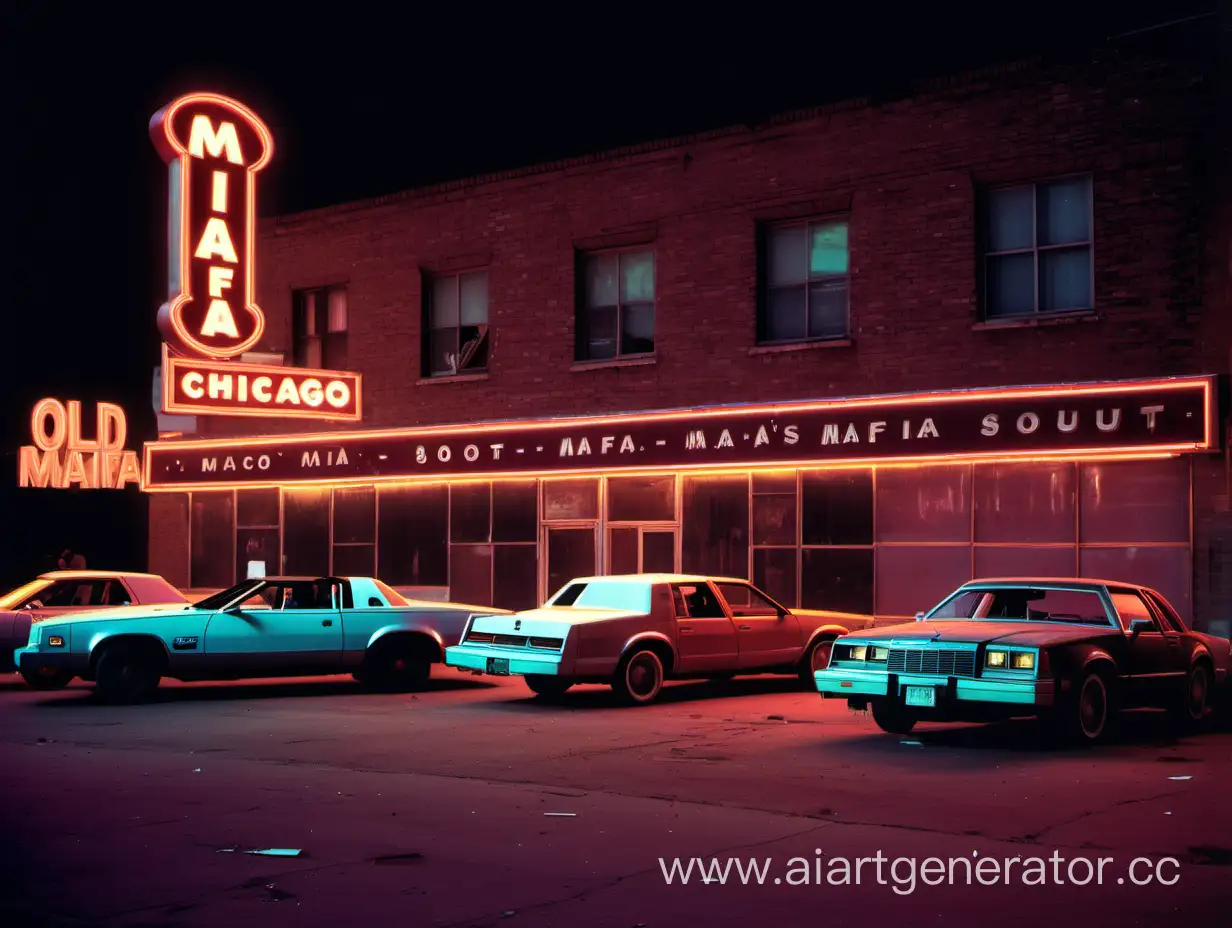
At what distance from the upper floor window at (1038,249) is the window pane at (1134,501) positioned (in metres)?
2.21

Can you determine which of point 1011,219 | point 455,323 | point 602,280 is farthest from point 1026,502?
point 455,323

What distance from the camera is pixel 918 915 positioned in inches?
263

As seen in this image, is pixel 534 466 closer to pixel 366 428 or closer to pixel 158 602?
pixel 366 428

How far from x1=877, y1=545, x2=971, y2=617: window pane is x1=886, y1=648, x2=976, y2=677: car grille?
22.6 ft

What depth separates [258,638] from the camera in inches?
695

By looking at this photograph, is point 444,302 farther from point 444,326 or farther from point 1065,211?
point 1065,211

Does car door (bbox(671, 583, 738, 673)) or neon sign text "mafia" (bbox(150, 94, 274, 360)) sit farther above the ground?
neon sign text "mafia" (bbox(150, 94, 274, 360))

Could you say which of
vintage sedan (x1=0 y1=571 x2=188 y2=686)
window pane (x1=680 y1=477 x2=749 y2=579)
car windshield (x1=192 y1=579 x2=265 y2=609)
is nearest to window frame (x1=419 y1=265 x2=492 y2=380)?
window pane (x1=680 y1=477 x2=749 y2=579)

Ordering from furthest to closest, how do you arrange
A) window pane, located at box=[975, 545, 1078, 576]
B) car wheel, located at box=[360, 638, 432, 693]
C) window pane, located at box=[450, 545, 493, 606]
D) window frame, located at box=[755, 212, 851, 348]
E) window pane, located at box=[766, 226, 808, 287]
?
window pane, located at box=[450, 545, 493, 606] → window pane, located at box=[766, 226, 808, 287] → window frame, located at box=[755, 212, 851, 348] → window pane, located at box=[975, 545, 1078, 576] → car wheel, located at box=[360, 638, 432, 693]

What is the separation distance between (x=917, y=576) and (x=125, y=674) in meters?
10.3

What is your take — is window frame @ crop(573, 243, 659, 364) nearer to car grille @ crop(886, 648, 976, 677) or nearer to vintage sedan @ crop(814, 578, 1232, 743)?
vintage sedan @ crop(814, 578, 1232, 743)

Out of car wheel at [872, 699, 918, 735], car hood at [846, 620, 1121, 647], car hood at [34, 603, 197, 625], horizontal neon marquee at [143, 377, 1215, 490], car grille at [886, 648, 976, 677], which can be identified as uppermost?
horizontal neon marquee at [143, 377, 1215, 490]

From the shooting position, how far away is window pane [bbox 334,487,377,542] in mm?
27094

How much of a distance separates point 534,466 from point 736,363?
399 centimetres
